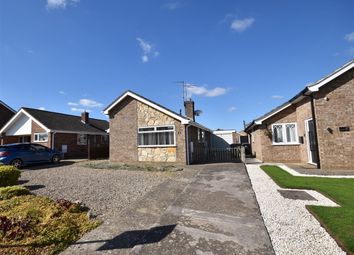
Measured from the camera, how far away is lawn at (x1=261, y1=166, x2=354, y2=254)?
385cm

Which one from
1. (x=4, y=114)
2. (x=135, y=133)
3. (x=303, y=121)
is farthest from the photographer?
(x=4, y=114)

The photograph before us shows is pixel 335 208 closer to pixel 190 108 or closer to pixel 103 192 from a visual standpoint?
pixel 103 192

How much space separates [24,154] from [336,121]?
1962 cm

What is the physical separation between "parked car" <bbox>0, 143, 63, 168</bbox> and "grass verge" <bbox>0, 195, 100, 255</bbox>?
10.6 m

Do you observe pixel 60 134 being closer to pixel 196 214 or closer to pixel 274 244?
pixel 196 214

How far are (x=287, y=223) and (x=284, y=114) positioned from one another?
12.0m

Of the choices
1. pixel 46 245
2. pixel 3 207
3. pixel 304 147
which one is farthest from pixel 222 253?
pixel 304 147

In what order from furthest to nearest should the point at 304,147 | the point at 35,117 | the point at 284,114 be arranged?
the point at 35,117 → the point at 284,114 → the point at 304,147

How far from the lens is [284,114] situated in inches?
590

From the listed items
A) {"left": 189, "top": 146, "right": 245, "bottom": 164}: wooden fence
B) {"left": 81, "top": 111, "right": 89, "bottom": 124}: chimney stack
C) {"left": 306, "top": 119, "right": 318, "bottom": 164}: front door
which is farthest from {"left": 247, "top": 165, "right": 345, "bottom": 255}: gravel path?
{"left": 81, "top": 111, "right": 89, "bottom": 124}: chimney stack

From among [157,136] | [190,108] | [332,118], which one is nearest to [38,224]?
[157,136]

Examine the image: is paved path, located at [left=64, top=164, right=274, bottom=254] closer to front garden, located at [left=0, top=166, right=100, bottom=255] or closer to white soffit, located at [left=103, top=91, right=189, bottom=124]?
front garden, located at [left=0, top=166, right=100, bottom=255]

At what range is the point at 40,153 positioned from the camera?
16.7 m

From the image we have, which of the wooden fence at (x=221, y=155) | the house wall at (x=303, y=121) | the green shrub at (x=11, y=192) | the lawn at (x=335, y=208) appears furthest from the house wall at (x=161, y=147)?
the green shrub at (x=11, y=192)
